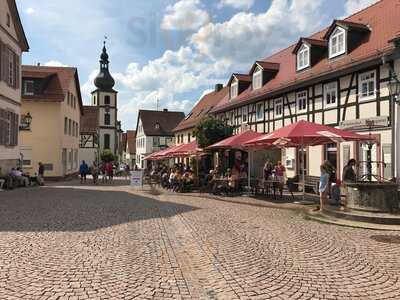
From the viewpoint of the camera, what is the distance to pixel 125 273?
6.77 meters

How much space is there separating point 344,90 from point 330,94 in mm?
1188

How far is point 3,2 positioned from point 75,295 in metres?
22.6

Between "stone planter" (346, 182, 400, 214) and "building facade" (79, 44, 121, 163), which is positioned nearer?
"stone planter" (346, 182, 400, 214)

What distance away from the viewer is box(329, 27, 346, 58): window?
21.2 m

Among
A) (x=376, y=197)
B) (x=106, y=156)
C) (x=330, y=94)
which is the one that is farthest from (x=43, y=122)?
(x=106, y=156)

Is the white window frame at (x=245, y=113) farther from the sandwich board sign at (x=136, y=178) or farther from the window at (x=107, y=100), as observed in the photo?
the window at (x=107, y=100)

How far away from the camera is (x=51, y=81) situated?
3922 centimetres

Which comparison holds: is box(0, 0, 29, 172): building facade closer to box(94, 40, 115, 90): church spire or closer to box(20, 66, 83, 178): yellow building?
box(20, 66, 83, 178): yellow building

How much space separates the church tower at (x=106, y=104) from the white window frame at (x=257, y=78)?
64834mm

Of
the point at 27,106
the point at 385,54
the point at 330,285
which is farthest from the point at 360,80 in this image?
the point at 27,106

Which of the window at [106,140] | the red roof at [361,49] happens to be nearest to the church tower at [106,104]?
the window at [106,140]

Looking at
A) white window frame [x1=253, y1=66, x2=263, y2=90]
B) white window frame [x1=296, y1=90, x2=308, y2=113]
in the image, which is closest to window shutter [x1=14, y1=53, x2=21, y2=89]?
white window frame [x1=253, y1=66, x2=263, y2=90]

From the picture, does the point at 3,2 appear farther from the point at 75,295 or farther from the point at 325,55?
the point at 75,295

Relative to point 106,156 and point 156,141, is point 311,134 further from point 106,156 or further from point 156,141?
point 106,156
